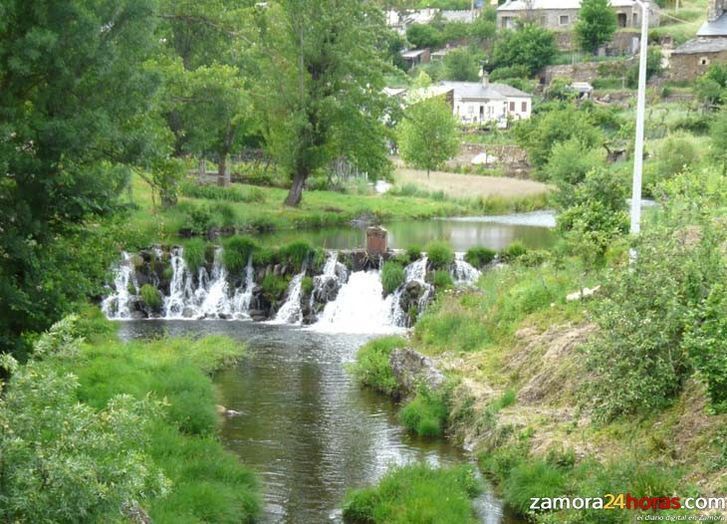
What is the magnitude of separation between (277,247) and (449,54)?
6855cm

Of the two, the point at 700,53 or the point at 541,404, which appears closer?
the point at 541,404

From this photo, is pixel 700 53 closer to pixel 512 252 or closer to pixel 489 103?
pixel 489 103

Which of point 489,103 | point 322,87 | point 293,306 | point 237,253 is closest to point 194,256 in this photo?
point 237,253

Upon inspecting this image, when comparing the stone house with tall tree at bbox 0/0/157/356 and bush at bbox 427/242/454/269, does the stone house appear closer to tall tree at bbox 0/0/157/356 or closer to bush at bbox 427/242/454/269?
bush at bbox 427/242/454/269

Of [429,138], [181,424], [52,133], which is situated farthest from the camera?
[429,138]

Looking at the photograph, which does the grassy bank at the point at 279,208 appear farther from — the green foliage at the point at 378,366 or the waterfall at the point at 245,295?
the green foliage at the point at 378,366

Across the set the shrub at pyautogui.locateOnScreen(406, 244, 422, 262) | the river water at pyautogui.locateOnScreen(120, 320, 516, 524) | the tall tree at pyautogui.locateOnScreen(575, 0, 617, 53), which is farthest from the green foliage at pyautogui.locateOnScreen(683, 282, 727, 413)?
the tall tree at pyautogui.locateOnScreen(575, 0, 617, 53)

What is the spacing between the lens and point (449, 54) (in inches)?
3826

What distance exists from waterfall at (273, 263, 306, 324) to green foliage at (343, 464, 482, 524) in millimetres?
15075

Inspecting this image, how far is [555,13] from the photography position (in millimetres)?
104812

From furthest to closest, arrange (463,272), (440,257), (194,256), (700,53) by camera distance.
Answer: (700,53), (194,256), (463,272), (440,257)

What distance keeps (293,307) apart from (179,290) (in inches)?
147

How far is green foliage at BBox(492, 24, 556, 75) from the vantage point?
94562mm

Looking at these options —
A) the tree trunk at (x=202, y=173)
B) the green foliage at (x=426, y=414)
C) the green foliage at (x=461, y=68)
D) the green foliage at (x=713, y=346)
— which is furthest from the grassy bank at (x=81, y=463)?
the green foliage at (x=461, y=68)
